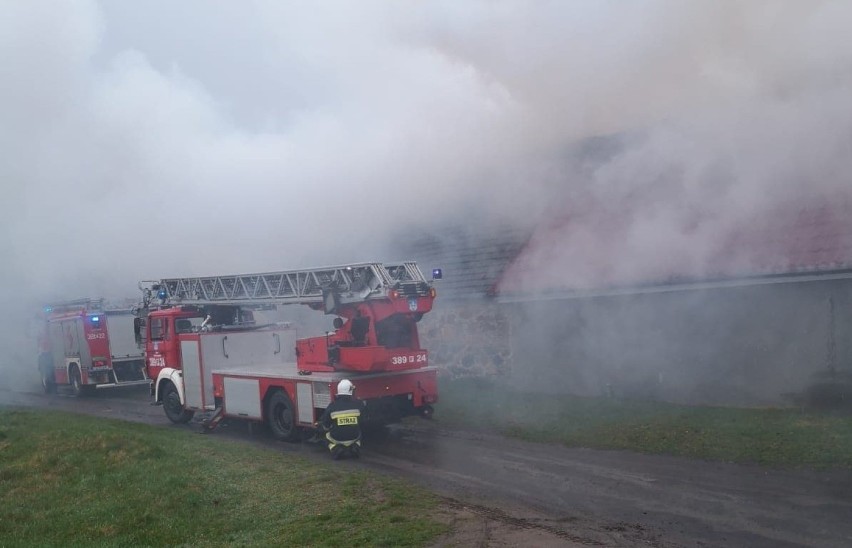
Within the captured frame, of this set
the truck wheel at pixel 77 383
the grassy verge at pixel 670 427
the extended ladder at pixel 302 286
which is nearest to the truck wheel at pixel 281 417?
the extended ladder at pixel 302 286

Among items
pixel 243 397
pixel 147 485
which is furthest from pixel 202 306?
pixel 147 485

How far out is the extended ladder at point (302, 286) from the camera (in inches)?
444

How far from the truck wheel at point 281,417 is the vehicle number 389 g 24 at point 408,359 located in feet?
6.54

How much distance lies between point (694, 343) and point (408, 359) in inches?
190

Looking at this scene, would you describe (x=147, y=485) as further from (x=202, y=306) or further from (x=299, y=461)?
(x=202, y=306)

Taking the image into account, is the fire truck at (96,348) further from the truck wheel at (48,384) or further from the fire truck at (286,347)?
the fire truck at (286,347)

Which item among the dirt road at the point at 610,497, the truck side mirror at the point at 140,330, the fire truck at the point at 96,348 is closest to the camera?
the dirt road at the point at 610,497

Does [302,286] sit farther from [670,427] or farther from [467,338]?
[670,427]

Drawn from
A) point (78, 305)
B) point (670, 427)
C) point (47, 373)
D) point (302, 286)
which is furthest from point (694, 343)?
point (47, 373)

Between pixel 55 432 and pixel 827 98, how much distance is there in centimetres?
1217

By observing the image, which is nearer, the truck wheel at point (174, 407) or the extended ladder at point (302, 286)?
the extended ladder at point (302, 286)

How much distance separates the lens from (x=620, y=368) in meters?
13.7

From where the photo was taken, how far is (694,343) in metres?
12.6

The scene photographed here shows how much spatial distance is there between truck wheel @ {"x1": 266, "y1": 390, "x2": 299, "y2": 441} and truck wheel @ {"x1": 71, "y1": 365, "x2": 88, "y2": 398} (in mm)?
9680
